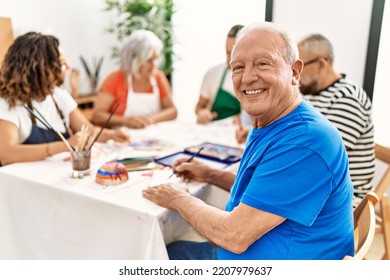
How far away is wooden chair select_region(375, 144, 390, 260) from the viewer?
1135 millimetres

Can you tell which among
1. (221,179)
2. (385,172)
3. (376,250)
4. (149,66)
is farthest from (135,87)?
(376,250)

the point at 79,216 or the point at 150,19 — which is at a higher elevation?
the point at 150,19

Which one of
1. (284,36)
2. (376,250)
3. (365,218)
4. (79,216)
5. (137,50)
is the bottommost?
(376,250)

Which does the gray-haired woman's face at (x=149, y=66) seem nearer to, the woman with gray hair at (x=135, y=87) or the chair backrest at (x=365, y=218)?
the woman with gray hair at (x=135, y=87)

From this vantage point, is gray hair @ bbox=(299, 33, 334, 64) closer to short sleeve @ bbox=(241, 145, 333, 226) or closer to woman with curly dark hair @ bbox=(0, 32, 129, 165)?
short sleeve @ bbox=(241, 145, 333, 226)

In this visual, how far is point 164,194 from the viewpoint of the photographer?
101 cm

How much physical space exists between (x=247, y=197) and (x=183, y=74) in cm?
275

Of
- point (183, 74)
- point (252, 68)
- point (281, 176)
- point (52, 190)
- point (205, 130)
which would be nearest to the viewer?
point (281, 176)

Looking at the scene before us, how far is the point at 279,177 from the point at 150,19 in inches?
108

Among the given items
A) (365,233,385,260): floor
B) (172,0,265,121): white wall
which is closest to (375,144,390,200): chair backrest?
(365,233,385,260): floor

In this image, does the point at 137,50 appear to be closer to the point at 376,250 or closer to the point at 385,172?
the point at 385,172

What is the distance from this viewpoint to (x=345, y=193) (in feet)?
2.65
